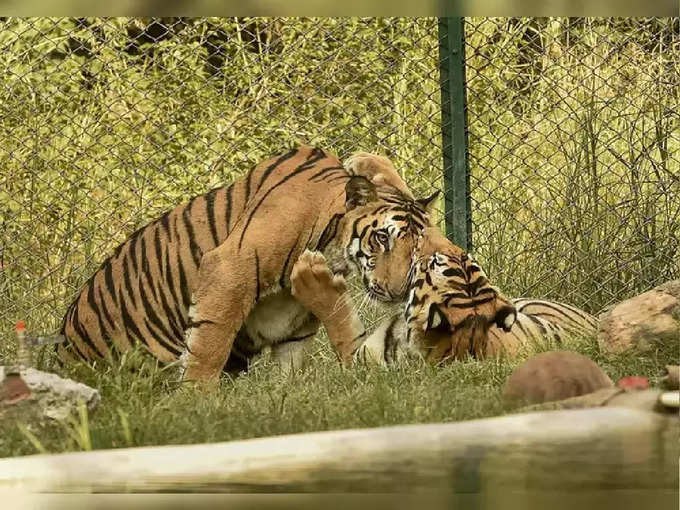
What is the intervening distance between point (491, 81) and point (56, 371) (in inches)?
138

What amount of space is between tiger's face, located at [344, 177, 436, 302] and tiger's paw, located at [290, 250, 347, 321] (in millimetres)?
133

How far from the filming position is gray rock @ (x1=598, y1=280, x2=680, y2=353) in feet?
14.9

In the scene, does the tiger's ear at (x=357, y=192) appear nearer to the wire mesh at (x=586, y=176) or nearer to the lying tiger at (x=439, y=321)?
the lying tiger at (x=439, y=321)

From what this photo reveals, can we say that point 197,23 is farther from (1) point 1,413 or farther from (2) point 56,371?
(1) point 1,413

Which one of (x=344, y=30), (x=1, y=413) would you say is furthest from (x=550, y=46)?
(x=1, y=413)

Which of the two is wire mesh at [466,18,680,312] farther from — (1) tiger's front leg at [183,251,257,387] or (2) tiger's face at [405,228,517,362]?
(1) tiger's front leg at [183,251,257,387]

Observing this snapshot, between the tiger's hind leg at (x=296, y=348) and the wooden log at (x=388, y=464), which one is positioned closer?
the wooden log at (x=388, y=464)

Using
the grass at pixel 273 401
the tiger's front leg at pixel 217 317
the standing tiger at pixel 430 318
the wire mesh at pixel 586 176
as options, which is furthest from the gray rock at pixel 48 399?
the wire mesh at pixel 586 176

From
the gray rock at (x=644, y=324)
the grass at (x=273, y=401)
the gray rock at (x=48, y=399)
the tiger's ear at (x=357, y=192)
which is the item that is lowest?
the grass at (x=273, y=401)

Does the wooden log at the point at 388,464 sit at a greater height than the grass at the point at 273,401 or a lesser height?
Answer: greater

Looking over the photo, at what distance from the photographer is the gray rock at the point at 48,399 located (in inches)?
143

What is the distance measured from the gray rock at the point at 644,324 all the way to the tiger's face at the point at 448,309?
1.56ft

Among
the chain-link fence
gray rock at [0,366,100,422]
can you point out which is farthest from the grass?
the chain-link fence

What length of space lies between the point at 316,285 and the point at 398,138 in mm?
3063
